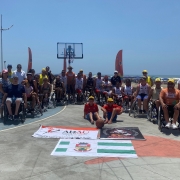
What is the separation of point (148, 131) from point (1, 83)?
4429mm

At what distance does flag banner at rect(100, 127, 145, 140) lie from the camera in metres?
6.34

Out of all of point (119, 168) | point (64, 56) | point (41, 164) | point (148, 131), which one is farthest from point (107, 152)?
point (64, 56)

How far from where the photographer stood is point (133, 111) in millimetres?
9852

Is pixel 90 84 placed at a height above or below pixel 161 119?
above

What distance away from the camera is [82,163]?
15.4ft

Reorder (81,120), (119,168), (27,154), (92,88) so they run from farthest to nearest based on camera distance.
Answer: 1. (92,88)
2. (81,120)
3. (27,154)
4. (119,168)

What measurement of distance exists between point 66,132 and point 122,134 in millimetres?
1269

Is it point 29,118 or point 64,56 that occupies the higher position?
point 64,56

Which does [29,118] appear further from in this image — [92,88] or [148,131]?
[92,88]

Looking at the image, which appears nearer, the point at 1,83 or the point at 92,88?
the point at 1,83

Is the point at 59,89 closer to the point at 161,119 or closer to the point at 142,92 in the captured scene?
the point at 142,92

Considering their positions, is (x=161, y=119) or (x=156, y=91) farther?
(x=156, y=91)

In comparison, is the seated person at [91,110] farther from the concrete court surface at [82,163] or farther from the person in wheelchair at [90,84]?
the person in wheelchair at [90,84]

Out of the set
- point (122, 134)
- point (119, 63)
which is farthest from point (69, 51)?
point (122, 134)
